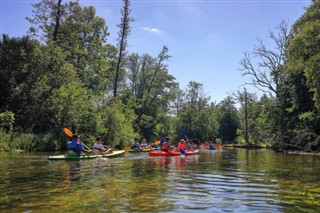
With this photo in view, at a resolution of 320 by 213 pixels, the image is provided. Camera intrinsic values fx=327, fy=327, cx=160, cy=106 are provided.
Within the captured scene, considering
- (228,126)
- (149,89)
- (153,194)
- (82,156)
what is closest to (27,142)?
(82,156)

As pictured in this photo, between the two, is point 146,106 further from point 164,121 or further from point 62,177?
point 62,177

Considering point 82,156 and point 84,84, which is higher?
point 84,84

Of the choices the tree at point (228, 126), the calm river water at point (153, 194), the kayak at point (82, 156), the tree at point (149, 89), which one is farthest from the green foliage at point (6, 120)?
the tree at point (228, 126)

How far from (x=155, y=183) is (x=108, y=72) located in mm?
37745

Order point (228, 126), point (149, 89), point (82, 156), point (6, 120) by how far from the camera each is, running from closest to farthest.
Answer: point (82, 156), point (6, 120), point (149, 89), point (228, 126)

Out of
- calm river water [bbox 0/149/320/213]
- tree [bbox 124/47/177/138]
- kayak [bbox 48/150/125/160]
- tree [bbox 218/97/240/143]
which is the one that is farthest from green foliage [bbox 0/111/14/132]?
tree [bbox 218/97/240/143]

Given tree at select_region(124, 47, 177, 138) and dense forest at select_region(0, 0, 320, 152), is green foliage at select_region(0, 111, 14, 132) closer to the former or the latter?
dense forest at select_region(0, 0, 320, 152)

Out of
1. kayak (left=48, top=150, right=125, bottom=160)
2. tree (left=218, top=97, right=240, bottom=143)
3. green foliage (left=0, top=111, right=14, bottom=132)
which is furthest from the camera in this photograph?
tree (left=218, top=97, right=240, bottom=143)

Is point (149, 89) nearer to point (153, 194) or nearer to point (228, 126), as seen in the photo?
point (228, 126)

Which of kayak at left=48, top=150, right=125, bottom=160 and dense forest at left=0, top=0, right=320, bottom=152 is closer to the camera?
kayak at left=48, top=150, right=125, bottom=160

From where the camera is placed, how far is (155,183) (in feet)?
30.6

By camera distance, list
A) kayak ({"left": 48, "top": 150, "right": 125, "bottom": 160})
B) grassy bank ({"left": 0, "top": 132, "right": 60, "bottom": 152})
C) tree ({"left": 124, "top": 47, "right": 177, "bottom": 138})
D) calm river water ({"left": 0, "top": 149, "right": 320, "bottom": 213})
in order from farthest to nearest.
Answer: tree ({"left": 124, "top": 47, "right": 177, "bottom": 138}), grassy bank ({"left": 0, "top": 132, "right": 60, "bottom": 152}), kayak ({"left": 48, "top": 150, "right": 125, "bottom": 160}), calm river water ({"left": 0, "top": 149, "right": 320, "bottom": 213})

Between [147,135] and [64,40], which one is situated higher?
[64,40]

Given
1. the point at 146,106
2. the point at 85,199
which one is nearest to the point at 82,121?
the point at 85,199
